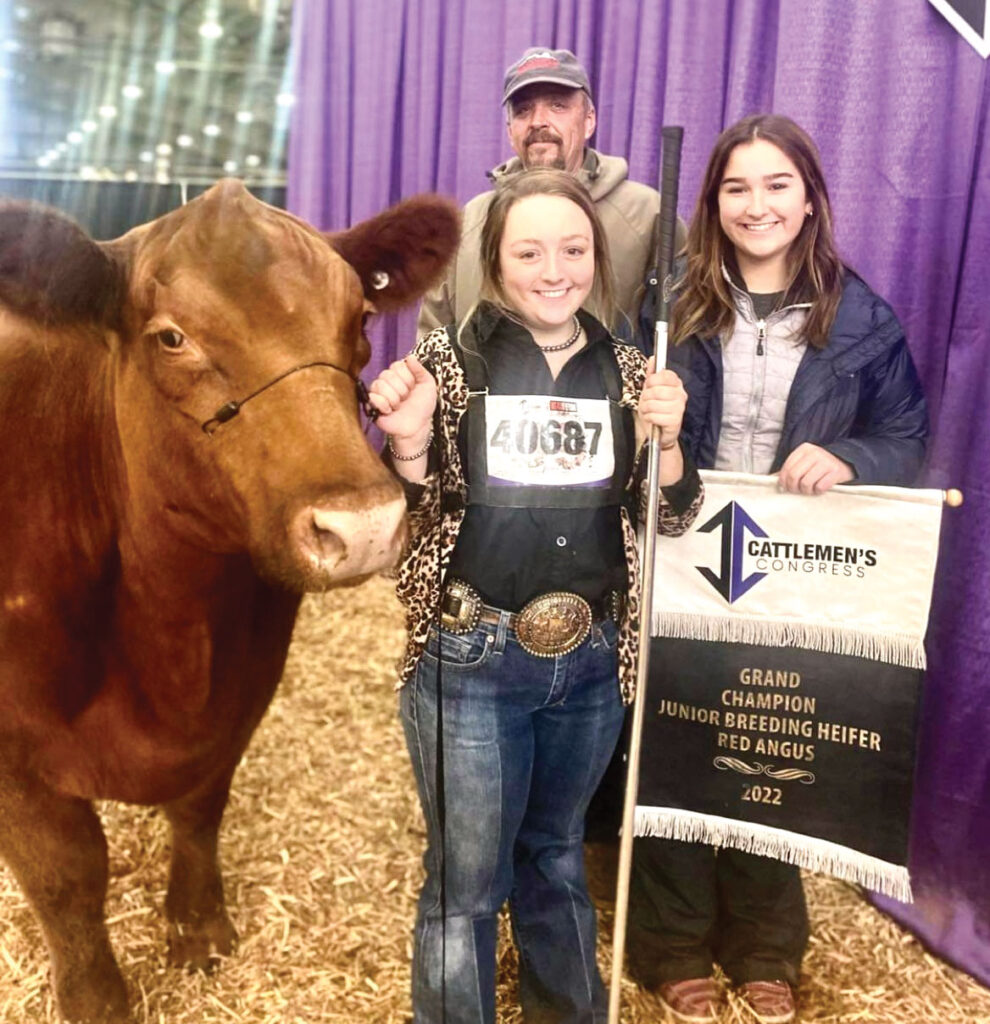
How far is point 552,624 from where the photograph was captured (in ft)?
4.74

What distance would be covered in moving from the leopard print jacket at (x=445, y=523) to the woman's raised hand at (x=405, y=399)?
0.05m

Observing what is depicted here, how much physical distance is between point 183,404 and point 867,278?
1.47 meters

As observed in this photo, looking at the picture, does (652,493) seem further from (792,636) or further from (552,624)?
(792,636)

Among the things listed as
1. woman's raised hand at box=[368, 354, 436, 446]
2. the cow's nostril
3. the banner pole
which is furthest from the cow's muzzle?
the banner pole

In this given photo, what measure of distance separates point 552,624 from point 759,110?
1.22m

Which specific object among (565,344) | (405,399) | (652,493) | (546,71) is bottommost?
(652,493)

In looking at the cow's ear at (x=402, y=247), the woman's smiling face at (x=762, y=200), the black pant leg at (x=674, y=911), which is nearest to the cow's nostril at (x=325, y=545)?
the cow's ear at (x=402, y=247)

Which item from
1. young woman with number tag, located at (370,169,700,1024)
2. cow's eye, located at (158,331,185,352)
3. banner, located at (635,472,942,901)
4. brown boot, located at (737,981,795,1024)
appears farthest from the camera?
brown boot, located at (737,981,795,1024)

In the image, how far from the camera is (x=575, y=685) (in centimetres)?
150

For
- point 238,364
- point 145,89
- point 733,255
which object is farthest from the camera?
point 145,89

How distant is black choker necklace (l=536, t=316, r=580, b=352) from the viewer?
1.44 meters

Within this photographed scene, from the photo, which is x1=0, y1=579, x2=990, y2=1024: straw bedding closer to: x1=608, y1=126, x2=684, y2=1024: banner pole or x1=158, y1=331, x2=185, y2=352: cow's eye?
x1=608, y1=126, x2=684, y2=1024: banner pole

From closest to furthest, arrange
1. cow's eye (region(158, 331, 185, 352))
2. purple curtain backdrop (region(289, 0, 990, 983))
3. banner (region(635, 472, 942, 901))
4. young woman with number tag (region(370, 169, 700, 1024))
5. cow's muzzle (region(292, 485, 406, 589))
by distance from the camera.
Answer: cow's muzzle (region(292, 485, 406, 589)) < cow's eye (region(158, 331, 185, 352)) < young woman with number tag (region(370, 169, 700, 1024)) < banner (region(635, 472, 942, 901)) < purple curtain backdrop (region(289, 0, 990, 983))

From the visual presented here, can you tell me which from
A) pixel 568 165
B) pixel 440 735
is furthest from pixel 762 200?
pixel 440 735
